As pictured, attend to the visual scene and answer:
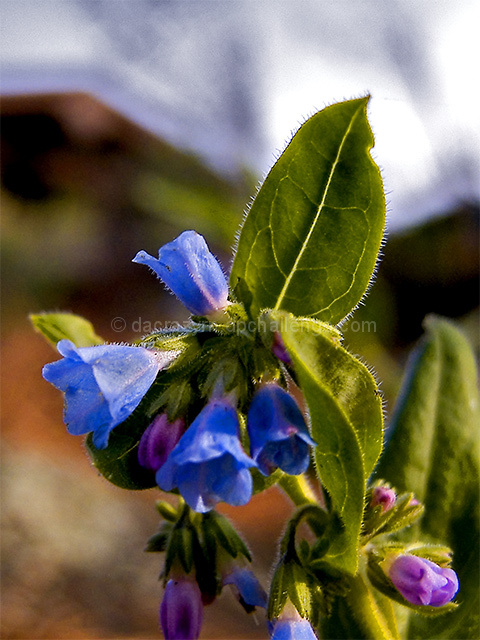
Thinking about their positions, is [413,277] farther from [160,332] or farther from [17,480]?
[160,332]

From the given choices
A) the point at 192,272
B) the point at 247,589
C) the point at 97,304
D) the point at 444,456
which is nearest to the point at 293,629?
the point at 247,589

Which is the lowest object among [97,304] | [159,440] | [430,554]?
[97,304]

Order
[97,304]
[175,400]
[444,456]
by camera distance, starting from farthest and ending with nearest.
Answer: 1. [97,304]
2. [444,456]
3. [175,400]

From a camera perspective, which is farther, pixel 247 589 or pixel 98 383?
pixel 247 589

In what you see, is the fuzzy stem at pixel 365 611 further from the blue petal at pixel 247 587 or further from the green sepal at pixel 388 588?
the blue petal at pixel 247 587

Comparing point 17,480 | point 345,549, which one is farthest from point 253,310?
point 17,480

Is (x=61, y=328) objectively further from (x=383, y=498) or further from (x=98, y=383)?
(x=383, y=498)
